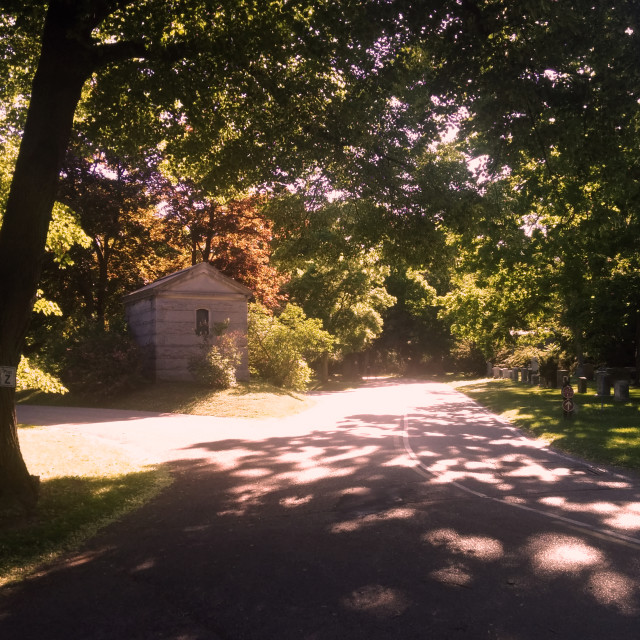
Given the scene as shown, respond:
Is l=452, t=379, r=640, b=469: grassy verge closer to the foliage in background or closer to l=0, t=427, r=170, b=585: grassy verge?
l=0, t=427, r=170, b=585: grassy verge

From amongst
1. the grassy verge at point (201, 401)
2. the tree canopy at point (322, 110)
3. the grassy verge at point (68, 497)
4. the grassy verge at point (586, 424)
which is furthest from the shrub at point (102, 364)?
the grassy verge at point (586, 424)

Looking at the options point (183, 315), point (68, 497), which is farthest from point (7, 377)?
point (183, 315)

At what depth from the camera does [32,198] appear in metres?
8.05

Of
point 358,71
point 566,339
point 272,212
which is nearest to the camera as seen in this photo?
point 358,71

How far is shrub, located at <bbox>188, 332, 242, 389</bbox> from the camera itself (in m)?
24.5

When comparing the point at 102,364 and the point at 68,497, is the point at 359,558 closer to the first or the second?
the point at 68,497

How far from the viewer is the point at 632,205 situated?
50.3 ft

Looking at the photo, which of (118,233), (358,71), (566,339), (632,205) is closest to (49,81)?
(358,71)

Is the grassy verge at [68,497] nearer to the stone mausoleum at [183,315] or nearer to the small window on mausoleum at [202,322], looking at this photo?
the stone mausoleum at [183,315]

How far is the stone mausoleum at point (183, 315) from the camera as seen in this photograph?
25938 mm

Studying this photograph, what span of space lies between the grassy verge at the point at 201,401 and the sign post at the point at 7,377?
12154mm

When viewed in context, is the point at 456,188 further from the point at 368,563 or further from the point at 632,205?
the point at 368,563

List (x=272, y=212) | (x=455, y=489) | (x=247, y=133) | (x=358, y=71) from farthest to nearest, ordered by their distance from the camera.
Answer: (x=272, y=212) → (x=247, y=133) → (x=358, y=71) → (x=455, y=489)

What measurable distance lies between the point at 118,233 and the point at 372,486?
2452 centimetres
